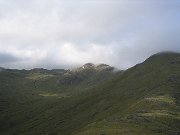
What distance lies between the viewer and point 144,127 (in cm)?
19050

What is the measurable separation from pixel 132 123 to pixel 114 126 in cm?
1196

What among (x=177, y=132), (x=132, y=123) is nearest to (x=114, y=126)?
(x=132, y=123)

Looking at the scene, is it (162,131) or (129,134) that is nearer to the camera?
(129,134)

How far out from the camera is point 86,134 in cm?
18025

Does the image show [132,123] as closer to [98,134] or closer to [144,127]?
[144,127]

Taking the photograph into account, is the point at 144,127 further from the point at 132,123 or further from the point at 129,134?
the point at 129,134

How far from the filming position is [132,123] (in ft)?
647

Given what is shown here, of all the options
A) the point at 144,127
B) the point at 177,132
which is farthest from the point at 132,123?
the point at 177,132

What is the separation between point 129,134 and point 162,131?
2970 cm

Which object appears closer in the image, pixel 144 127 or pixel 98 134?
pixel 98 134

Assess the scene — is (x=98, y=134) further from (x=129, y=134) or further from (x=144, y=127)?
(x=144, y=127)

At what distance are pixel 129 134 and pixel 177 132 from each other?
43.2 meters

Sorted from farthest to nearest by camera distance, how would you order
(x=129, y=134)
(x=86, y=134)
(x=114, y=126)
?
1. (x=114, y=126)
2. (x=86, y=134)
3. (x=129, y=134)

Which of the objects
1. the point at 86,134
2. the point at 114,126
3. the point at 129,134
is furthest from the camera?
the point at 114,126
